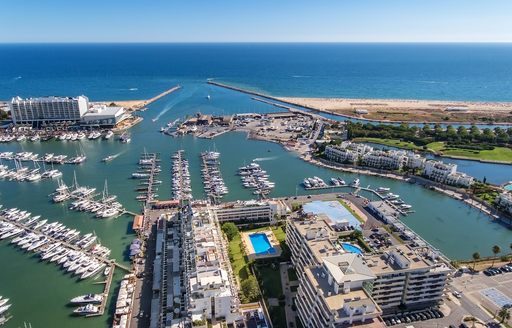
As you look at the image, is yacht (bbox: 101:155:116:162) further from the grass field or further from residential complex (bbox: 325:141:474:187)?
the grass field

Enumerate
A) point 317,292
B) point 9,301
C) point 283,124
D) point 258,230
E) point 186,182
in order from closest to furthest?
point 317,292
point 9,301
point 258,230
point 186,182
point 283,124

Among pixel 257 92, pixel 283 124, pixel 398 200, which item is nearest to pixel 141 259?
pixel 398 200

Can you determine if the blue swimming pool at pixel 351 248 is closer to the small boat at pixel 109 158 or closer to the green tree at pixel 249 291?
the green tree at pixel 249 291

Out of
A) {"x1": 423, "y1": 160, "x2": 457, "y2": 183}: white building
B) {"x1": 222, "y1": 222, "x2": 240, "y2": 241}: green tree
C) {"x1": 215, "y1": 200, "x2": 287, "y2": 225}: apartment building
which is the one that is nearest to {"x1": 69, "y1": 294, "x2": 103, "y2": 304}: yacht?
{"x1": 222, "y1": 222, "x2": 240, "y2": 241}: green tree

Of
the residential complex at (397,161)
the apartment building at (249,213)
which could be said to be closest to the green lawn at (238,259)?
the apartment building at (249,213)

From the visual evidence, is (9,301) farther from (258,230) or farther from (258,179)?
(258,179)

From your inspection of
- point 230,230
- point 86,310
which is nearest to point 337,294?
point 230,230
